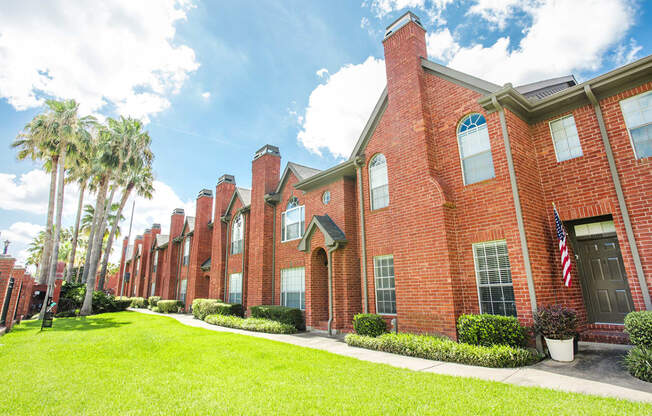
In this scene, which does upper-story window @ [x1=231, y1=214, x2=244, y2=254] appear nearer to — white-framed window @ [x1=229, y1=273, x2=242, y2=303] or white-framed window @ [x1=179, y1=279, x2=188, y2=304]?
white-framed window @ [x1=229, y1=273, x2=242, y2=303]

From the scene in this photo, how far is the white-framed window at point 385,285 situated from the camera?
1149cm

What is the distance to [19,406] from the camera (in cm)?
491

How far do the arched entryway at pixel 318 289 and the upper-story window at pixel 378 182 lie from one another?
347 centimetres

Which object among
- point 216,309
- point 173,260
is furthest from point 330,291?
point 173,260

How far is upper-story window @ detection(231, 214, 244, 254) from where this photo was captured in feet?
70.1

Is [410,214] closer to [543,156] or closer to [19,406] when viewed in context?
[543,156]

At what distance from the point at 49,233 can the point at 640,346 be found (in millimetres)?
29591

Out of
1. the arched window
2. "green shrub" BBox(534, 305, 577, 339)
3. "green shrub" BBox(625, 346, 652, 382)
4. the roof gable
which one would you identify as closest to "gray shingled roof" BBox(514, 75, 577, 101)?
the arched window

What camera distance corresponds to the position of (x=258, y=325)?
1422 centimetres

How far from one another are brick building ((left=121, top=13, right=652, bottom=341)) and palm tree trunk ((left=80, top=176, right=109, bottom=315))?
1856 centimetres

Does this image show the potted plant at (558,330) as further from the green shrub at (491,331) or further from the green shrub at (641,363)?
the green shrub at (641,363)

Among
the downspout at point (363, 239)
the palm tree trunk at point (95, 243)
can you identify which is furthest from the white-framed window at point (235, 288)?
the downspout at point (363, 239)

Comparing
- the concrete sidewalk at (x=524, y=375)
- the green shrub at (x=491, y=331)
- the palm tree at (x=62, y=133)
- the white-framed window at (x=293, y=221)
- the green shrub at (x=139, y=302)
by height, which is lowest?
the concrete sidewalk at (x=524, y=375)

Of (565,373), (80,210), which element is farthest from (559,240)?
(80,210)
